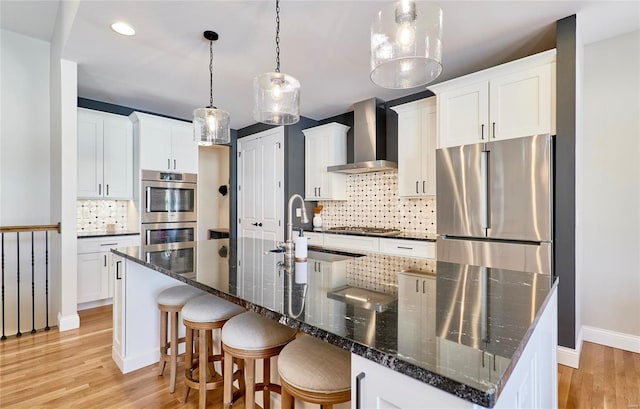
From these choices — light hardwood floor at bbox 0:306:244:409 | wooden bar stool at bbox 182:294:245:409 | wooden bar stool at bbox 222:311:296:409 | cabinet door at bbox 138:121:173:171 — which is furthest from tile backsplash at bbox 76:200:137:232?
wooden bar stool at bbox 222:311:296:409

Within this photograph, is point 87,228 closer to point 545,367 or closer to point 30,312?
point 30,312

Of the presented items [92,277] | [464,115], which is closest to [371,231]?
[464,115]

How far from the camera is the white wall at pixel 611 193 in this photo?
103 inches

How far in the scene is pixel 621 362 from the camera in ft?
7.89

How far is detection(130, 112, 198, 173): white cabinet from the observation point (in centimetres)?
414

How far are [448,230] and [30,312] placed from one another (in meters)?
4.45

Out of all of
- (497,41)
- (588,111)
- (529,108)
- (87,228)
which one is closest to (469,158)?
(529,108)

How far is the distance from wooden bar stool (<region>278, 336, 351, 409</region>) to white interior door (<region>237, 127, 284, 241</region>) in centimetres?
343

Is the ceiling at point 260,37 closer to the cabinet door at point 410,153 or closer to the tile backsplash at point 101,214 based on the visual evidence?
the cabinet door at point 410,153

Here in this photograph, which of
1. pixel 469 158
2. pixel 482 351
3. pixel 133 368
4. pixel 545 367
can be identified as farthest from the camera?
pixel 469 158

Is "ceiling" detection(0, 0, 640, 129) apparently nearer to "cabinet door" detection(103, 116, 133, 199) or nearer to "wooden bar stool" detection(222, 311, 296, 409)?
"cabinet door" detection(103, 116, 133, 199)

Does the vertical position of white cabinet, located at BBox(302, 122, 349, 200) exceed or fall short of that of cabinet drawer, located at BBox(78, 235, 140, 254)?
it exceeds it

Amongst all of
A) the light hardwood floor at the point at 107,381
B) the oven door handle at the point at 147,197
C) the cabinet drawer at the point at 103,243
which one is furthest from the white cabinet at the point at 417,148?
the cabinet drawer at the point at 103,243

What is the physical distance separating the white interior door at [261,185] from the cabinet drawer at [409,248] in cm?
167
